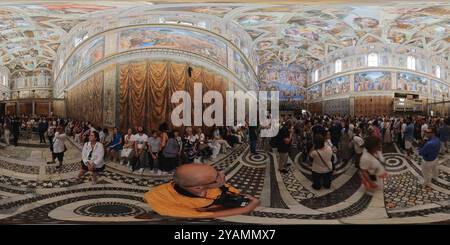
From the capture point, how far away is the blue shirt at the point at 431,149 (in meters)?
2.72

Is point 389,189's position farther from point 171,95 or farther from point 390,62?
point 171,95

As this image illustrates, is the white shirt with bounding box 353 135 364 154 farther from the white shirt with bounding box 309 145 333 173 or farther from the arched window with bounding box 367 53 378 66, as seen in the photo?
the arched window with bounding box 367 53 378 66

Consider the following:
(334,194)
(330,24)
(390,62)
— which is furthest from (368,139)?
(330,24)

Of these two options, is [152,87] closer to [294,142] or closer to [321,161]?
[294,142]

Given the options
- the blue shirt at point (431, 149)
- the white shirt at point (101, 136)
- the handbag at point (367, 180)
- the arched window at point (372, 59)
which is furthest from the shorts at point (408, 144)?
the white shirt at point (101, 136)

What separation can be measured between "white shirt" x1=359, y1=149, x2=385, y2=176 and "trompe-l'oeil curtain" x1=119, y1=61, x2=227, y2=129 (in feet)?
4.91

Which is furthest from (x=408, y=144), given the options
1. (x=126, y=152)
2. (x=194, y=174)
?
(x=126, y=152)

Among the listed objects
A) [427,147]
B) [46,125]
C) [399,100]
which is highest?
[399,100]

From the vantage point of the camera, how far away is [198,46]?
270 centimetres

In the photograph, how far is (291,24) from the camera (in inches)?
108

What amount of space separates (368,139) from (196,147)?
5.35 ft

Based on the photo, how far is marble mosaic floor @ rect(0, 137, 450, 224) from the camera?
8.74 ft

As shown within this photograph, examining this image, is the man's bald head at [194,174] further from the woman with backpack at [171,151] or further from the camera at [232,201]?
the camera at [232,201]

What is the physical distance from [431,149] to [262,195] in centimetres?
169
